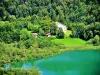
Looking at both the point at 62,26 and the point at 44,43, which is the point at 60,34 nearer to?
the point at 62,26

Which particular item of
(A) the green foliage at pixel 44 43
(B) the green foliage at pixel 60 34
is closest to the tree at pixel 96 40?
(B) the green foliage at pixel 60 34

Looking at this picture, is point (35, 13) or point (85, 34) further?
→ point (35, 13)

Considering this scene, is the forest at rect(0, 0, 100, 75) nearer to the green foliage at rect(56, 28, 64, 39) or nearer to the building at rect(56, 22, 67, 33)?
the green foliage at rect(56, 28, 64, 39)

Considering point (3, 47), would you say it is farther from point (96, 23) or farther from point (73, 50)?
point (96, 23)

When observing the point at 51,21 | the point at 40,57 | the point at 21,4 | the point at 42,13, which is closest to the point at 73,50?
the point at 40,57

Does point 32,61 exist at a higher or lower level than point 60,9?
lower

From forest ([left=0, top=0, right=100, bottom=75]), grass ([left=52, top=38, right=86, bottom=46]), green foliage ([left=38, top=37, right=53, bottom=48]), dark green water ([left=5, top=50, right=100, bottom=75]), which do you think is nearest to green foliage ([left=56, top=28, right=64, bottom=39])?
forest ([left=0, top=0, right=100, bottom=75])

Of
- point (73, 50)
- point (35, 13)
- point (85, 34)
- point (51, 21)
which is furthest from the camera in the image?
point (35, 13)
